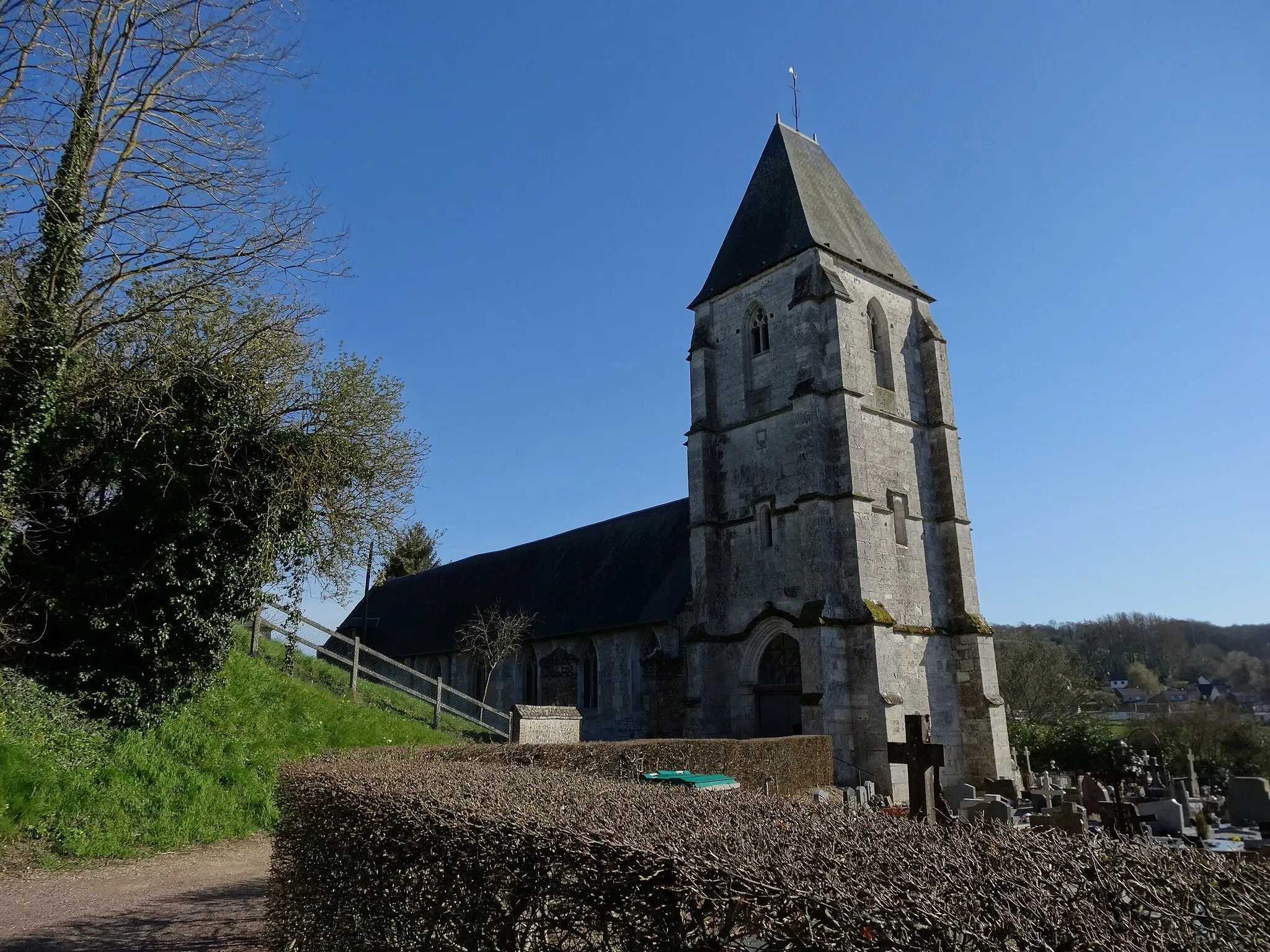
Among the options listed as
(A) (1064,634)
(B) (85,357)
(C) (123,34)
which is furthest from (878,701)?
(A) (1064,634)

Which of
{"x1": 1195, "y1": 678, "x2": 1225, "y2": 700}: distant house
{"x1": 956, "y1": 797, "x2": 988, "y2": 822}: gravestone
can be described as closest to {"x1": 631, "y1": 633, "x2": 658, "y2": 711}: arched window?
{"x1": 956, "y1": 797, "x2": 988, "y2": 822}: gravestone

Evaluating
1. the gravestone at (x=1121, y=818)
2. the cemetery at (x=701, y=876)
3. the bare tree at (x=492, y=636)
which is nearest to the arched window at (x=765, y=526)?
the bare tree at (x=492, y=636)

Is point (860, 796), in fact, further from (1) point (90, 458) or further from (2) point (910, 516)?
(1) point (90, 458)

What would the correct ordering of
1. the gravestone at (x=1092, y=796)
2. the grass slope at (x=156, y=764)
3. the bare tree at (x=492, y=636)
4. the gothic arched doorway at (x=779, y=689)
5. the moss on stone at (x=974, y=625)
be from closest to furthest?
the grass slope at (x=156, y=764) < the gravestone at (x=1092, y=796) < the gothic arched doorway at (x=779, y=689) < the moss on stone at (x=974, y=625) < the bare tree at (x=492, y=636)

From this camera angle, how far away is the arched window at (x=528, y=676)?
28172mm

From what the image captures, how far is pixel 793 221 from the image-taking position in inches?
921

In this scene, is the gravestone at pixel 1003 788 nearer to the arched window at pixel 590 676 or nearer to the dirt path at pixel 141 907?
the arched window at pixel 590 676

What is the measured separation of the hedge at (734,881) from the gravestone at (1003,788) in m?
16.2

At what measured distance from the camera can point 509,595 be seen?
31.4 metres

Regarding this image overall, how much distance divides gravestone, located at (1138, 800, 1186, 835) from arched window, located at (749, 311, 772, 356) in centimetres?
1427

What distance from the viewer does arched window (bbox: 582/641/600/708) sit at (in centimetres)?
2622

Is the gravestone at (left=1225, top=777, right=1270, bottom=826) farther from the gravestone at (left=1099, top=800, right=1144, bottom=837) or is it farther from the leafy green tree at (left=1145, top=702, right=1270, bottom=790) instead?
the leafy green tree at (left=1145, top=702, right=1270, bottom=790)

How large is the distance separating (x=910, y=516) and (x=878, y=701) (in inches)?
219

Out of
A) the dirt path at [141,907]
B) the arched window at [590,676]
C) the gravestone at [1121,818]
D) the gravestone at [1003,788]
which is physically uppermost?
the arched window at [590,676]
